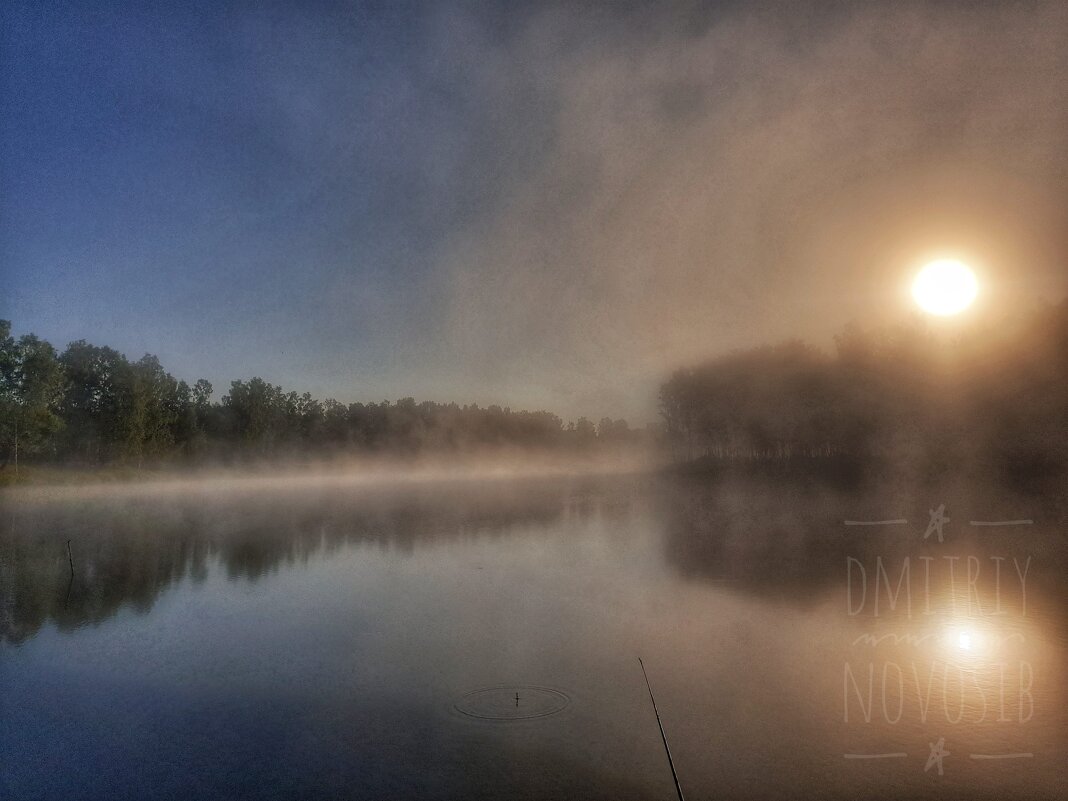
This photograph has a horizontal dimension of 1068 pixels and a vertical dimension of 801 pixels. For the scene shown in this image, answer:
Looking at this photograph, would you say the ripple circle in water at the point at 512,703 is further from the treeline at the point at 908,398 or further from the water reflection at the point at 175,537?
the treeline at the point at 908,398

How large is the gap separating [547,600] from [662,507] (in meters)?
50.0

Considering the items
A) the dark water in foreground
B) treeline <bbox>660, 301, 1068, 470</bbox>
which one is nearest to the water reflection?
the dark water in foreground

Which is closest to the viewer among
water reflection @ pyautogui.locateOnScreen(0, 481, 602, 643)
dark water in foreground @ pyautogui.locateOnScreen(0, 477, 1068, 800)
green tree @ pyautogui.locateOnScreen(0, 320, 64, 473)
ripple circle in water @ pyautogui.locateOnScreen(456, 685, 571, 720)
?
dark water in foreground @ pyautogui.locateOnScreen(0, 477, 1068, 800)

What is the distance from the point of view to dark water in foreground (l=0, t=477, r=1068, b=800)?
12.5 metres

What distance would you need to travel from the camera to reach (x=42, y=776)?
1293 centimetres

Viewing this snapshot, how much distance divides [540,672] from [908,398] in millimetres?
93678

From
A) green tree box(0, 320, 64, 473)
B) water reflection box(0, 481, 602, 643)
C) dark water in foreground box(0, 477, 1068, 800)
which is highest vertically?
green tree box(0, 320, 64, 473)

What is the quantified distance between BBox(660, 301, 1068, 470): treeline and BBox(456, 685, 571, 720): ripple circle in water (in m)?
80.9

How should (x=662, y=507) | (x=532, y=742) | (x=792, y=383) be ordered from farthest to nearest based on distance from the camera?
(x=792, y=383)
(x=662, y=507)
(x=532, y=742)

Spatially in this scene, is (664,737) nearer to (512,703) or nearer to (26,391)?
(512,703)

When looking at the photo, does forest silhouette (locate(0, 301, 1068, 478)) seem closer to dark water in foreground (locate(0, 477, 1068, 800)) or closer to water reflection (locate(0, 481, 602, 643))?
water reflection (locate(0, 481, 602, 643))

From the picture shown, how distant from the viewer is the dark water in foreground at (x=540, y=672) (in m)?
12.5

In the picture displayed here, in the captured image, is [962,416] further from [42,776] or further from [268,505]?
[42,776]

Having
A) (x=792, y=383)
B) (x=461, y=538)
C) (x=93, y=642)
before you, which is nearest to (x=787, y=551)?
(x=461, y=538)
